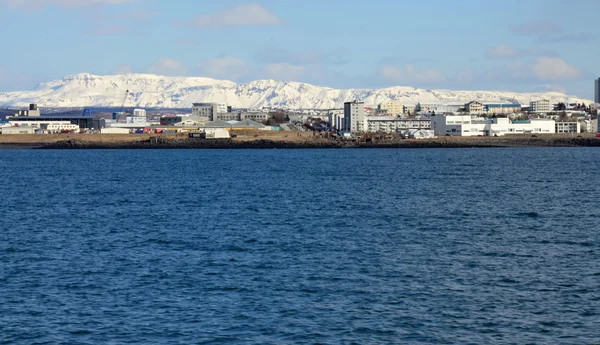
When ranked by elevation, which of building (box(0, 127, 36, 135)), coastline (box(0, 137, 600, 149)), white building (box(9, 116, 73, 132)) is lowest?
coastline (box(0, 137, 600, 149))

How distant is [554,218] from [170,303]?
1294cm

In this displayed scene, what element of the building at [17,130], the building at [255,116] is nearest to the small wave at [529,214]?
the building at [17,130]

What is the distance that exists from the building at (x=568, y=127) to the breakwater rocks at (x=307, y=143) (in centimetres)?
1487

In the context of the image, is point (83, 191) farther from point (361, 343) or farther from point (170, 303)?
point (361, 343)

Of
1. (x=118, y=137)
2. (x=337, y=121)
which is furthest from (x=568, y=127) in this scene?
(x=118, y=137)

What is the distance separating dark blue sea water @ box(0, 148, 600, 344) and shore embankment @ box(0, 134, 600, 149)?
51.2m

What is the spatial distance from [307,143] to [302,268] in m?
67.5

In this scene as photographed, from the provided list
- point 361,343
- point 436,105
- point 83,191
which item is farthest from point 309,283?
point 436,105

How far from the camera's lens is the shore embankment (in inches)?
3162

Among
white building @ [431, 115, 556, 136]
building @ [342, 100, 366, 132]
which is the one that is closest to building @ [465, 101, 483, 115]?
building @ [342, 100, 366, 132]

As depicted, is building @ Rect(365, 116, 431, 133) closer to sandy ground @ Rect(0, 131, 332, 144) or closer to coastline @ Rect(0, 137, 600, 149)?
sandy ground @ Rect(0, 131, 332, 144)

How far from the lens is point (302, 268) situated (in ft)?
47.5

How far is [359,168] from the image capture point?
154 feet

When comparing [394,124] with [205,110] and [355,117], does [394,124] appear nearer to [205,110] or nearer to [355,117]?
[355,117]
